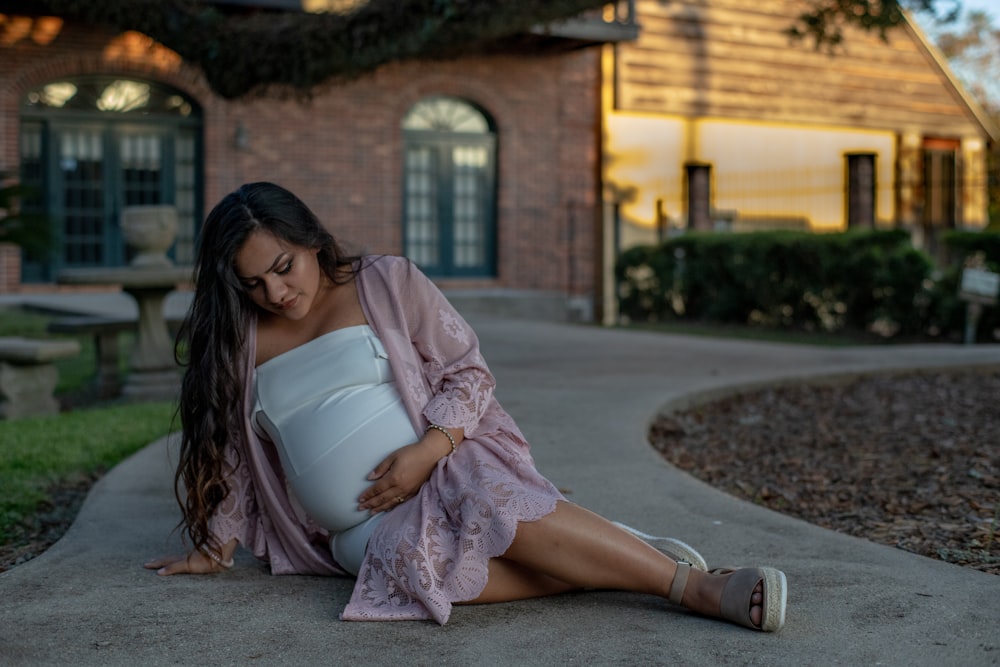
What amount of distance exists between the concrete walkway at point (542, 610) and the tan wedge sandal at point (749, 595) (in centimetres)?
4

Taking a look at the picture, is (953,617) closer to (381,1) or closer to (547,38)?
(381,1)

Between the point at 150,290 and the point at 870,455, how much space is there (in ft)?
18.9

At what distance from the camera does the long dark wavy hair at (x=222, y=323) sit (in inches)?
129

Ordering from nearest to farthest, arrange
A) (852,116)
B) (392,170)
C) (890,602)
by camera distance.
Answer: (890,602) → (392,170) → (852,116)

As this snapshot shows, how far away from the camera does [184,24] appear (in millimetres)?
10836

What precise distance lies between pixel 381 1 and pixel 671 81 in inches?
469

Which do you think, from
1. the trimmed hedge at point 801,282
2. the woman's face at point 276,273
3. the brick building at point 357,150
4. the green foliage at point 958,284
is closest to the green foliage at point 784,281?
the trimmed hedge at point 801,282

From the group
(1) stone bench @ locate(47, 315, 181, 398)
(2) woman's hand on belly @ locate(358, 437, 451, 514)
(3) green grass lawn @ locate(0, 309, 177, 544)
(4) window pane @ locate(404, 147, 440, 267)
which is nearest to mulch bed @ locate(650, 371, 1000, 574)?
(2) woman's hand on belly @ locate(358, 437, 451, 514)

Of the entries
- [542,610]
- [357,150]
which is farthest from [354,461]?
[357,150]

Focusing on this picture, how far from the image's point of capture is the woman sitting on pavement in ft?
10.2

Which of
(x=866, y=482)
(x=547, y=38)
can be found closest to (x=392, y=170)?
(x=547, y=38)

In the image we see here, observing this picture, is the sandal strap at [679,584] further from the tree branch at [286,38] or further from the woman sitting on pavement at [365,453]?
the tree branch at [286,38]

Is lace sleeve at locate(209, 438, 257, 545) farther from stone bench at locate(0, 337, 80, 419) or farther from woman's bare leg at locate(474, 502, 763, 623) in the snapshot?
stone bench at locate(0, 337, 80, 419)

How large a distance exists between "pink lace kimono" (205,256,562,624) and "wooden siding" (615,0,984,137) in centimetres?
1744
